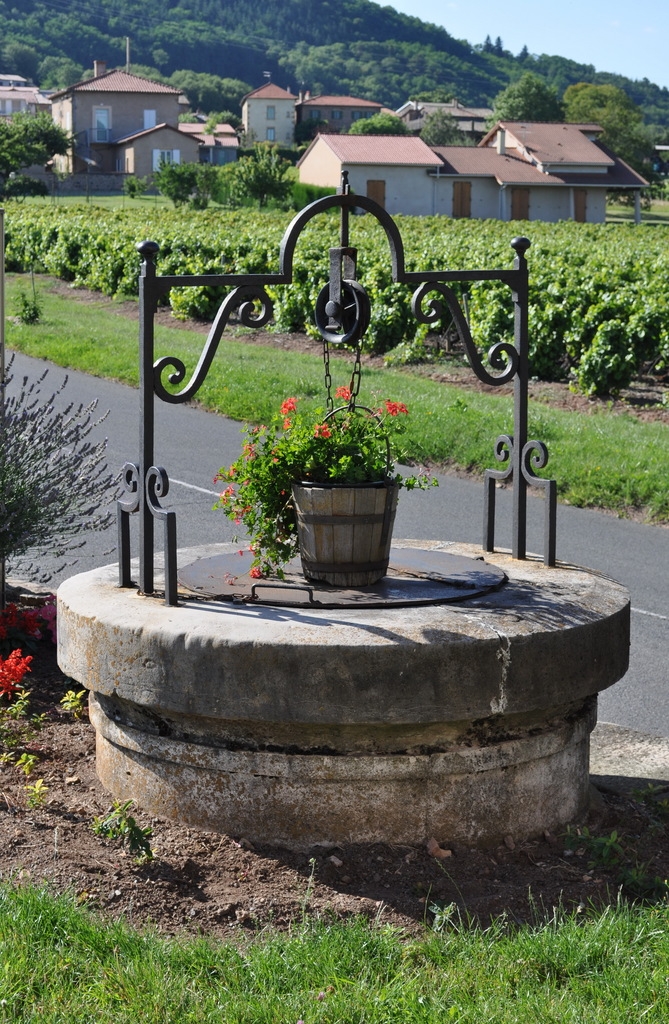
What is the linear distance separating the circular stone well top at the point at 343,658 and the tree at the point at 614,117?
260ft

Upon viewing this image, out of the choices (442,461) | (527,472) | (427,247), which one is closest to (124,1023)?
(527,472)

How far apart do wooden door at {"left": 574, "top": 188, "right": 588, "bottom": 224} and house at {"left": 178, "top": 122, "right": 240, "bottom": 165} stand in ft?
126

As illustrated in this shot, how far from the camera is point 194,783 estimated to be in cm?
371

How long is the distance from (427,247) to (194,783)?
17.1 metres

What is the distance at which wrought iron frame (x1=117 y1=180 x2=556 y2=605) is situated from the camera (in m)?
3.82

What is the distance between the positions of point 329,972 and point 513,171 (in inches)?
2420

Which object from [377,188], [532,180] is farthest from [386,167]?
[532,180]

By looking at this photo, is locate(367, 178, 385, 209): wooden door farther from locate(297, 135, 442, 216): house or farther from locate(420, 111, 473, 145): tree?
locate(420, 111, 473, 145): tree

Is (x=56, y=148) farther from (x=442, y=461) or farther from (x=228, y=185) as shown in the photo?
(x=442, y=461)

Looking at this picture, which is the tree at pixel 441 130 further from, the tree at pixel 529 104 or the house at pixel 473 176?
the house at pixel 473 176

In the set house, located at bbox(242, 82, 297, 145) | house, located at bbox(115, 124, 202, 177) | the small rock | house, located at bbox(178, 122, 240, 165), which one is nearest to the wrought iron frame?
the small rock

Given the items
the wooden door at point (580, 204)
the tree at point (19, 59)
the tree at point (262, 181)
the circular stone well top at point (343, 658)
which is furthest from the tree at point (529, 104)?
the circular stone well top at point (343, 658)

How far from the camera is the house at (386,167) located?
5872cm

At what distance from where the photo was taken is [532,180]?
59.8 meters
